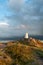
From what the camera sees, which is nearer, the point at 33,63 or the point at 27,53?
the point at 33,63

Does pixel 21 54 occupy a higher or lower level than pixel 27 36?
lower

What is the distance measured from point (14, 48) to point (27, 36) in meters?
4.63

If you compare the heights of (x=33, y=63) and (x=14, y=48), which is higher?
(x=14, y=48)

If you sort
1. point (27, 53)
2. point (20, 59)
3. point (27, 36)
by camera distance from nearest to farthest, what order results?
1. point (20, 59)
2. point (27, 53)
3. point (27, 36)

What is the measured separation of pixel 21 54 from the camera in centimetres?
1466

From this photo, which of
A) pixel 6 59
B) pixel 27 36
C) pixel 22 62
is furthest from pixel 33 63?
Result: pixel 27 36

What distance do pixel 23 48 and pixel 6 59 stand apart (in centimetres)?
261

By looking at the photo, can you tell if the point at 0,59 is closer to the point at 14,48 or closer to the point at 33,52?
the point at 14,48

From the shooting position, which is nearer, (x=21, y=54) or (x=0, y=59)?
(x=0, y=59)

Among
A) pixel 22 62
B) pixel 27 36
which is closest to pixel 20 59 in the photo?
pixel 22 62

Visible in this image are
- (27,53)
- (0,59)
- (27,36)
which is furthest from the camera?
(27,36)

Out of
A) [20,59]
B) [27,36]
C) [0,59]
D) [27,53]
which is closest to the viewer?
[0,59]

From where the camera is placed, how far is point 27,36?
Answer: 19875 millimetres

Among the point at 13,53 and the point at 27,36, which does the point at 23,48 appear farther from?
the point at 27,36
